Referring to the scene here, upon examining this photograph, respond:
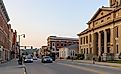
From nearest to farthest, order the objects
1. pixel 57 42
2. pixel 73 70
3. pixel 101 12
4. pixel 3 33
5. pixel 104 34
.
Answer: pixel 73 70 → pixel 3 33 → pixel 104 34 → pixel 101 12 → pixel 57 42

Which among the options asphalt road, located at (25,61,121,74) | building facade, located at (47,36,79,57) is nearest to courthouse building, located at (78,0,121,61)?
asphalt road, located at (25,61,121,74)

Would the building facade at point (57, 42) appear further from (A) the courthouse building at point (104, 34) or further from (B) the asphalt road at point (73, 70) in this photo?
(B) the asphalt road at point (73, 70)

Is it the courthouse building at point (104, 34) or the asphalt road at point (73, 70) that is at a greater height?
the courthouse building at point (104, 34)

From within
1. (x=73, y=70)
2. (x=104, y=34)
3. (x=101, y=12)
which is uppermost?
(x=101, y=12)

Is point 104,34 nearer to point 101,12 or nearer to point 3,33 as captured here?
point 101,12

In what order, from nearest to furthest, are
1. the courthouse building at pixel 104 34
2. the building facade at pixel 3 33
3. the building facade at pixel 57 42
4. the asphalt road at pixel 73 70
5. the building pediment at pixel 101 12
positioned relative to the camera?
the asphalt road at pixel 73 70 < the building facade at pixel 3 33 < the courthouse building at pixel 104 34 < the building pediment at pixel 101 12 < the building facade at pixel 57 42

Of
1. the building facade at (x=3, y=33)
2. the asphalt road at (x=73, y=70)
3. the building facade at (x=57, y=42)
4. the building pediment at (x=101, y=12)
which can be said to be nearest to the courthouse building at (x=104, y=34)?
the building pediment at (x=101, y=12)

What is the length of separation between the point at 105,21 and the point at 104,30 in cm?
251

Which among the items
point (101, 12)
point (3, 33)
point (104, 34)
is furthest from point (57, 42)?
point (3, 33)

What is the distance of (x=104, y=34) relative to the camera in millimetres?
92938

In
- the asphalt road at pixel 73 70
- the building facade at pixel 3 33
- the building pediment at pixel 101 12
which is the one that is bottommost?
the asphalt road at pixel 73 70

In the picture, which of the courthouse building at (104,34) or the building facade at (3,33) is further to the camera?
the courthouse building at (104,34)

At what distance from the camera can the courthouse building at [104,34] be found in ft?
269

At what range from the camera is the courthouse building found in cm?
8212
